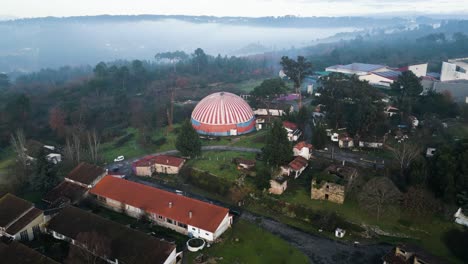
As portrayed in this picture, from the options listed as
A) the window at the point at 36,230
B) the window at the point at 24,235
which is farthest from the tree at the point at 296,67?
the window at the point at 24,235

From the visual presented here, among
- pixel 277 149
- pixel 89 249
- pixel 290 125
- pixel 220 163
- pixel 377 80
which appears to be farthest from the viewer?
pixel 377 80

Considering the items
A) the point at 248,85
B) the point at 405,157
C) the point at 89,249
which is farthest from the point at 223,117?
the point at 248,85

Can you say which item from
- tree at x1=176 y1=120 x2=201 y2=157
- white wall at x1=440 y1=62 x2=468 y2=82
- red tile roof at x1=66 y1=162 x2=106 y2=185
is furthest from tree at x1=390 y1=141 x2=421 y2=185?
white wall at x1=440 y1=62 x2=468 y2=82

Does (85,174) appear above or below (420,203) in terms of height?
above

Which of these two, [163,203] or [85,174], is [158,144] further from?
[163,203]

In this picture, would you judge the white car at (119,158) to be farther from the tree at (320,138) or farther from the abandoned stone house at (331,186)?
the abandoned stone house at (331,186)

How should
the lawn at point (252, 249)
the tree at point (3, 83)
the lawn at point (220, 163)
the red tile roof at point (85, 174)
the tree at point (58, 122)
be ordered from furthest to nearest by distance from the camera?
the tree at point (3, 83) → the tree at point (58, 122) → the lawn at point (220, 163) → the red tile roof at point (85, 174) → the lawn at point (252, 249)

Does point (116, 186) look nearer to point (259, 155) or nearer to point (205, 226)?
point (205, 226)
